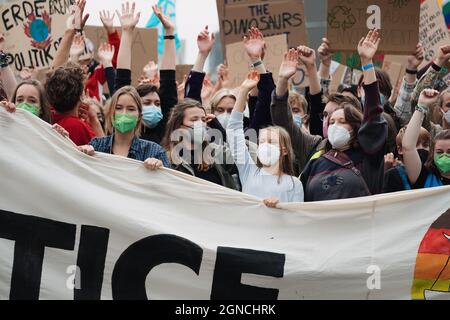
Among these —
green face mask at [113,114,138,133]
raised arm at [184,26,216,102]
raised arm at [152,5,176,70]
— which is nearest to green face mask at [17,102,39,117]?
green face mask at [113,114,138,133]

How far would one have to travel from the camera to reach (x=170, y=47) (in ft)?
29.1

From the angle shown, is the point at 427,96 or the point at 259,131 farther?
the point at 259,131

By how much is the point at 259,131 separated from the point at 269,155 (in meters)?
0.48

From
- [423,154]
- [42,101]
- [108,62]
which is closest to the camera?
[42,101]

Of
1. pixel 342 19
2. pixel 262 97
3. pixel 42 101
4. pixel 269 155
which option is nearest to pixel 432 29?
pixel 342 19

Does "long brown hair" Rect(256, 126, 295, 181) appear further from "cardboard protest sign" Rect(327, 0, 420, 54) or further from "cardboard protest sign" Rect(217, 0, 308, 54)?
"cardboard protest sign" Rect(217, 0, 308, 54)

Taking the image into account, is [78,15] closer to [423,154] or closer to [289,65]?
[289,65]

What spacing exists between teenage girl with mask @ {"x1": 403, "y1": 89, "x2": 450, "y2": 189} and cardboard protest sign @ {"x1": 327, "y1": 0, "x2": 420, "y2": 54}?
7.14 ft

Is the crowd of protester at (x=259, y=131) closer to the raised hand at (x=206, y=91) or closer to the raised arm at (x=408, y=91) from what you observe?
the raised arm at (x=408, y=91)

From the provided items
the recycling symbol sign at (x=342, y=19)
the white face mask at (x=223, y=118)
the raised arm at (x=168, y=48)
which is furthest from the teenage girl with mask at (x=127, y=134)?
the recycling symbol sign at (x=342, y=19)

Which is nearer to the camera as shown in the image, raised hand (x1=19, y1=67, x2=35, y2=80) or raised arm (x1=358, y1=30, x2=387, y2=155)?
raised arm (x1=358, y1=30, x2=387, y2=155)

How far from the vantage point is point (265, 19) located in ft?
36.0

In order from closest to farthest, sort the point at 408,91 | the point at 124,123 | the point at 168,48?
the point at 124,123 < the point at 168,48 < the point at 408,91

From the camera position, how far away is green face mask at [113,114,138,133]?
7.40 meters
